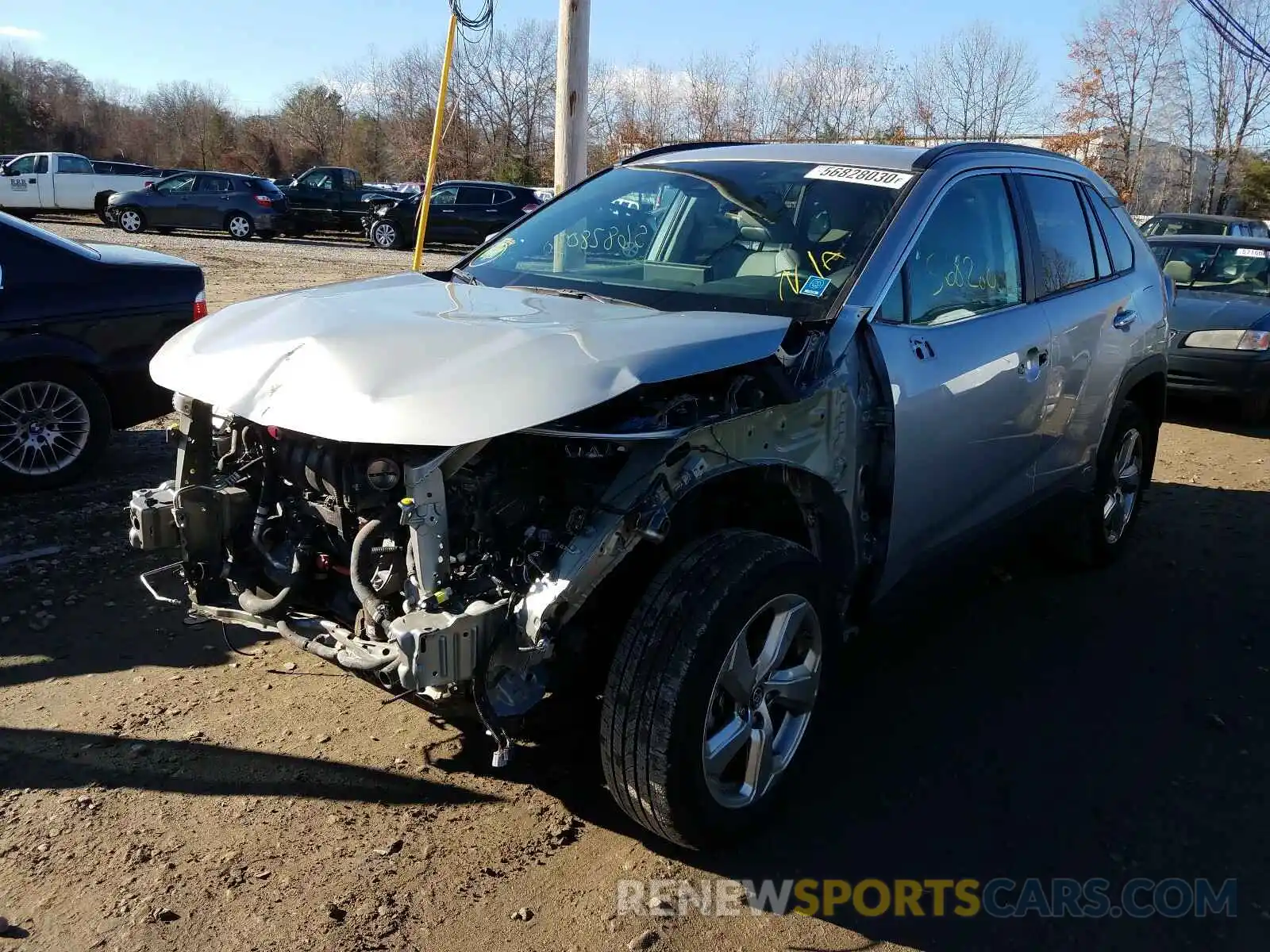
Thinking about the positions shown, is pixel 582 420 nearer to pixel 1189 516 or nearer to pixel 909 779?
pixel 909 779

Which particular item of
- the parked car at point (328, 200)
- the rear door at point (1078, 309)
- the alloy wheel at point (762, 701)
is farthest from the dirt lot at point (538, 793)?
the parked car at point (328, 200)

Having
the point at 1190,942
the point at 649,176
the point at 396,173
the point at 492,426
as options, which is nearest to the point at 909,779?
the point at 1190,942

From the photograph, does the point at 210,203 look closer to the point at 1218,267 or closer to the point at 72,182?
the point at 72,182

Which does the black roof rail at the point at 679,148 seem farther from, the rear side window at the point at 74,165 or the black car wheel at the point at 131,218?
the rear side window at the point at 74,165

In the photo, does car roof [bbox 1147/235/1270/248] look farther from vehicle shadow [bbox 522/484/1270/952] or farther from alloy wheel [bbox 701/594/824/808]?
alloy wheel [bbox 701/594/824/808]

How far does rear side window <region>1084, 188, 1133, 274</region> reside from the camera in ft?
16.5

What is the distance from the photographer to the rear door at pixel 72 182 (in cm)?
2647

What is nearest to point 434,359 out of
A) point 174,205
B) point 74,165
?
point 174,205

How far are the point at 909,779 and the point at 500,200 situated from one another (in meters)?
A: 22.3

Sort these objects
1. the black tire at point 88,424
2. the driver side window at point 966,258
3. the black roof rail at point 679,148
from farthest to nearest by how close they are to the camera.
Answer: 1. the black tire at point 88,424
2. the black roof rail at point 679,148
3. the driver side window at point 966,258

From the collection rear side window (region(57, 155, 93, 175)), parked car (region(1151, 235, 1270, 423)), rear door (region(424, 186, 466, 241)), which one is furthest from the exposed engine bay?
rear side window (region(57, 155, 93, 175))

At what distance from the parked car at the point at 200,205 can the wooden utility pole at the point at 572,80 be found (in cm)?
1913

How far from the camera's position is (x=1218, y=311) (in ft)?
31.1

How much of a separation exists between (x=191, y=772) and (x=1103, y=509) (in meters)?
4.25
